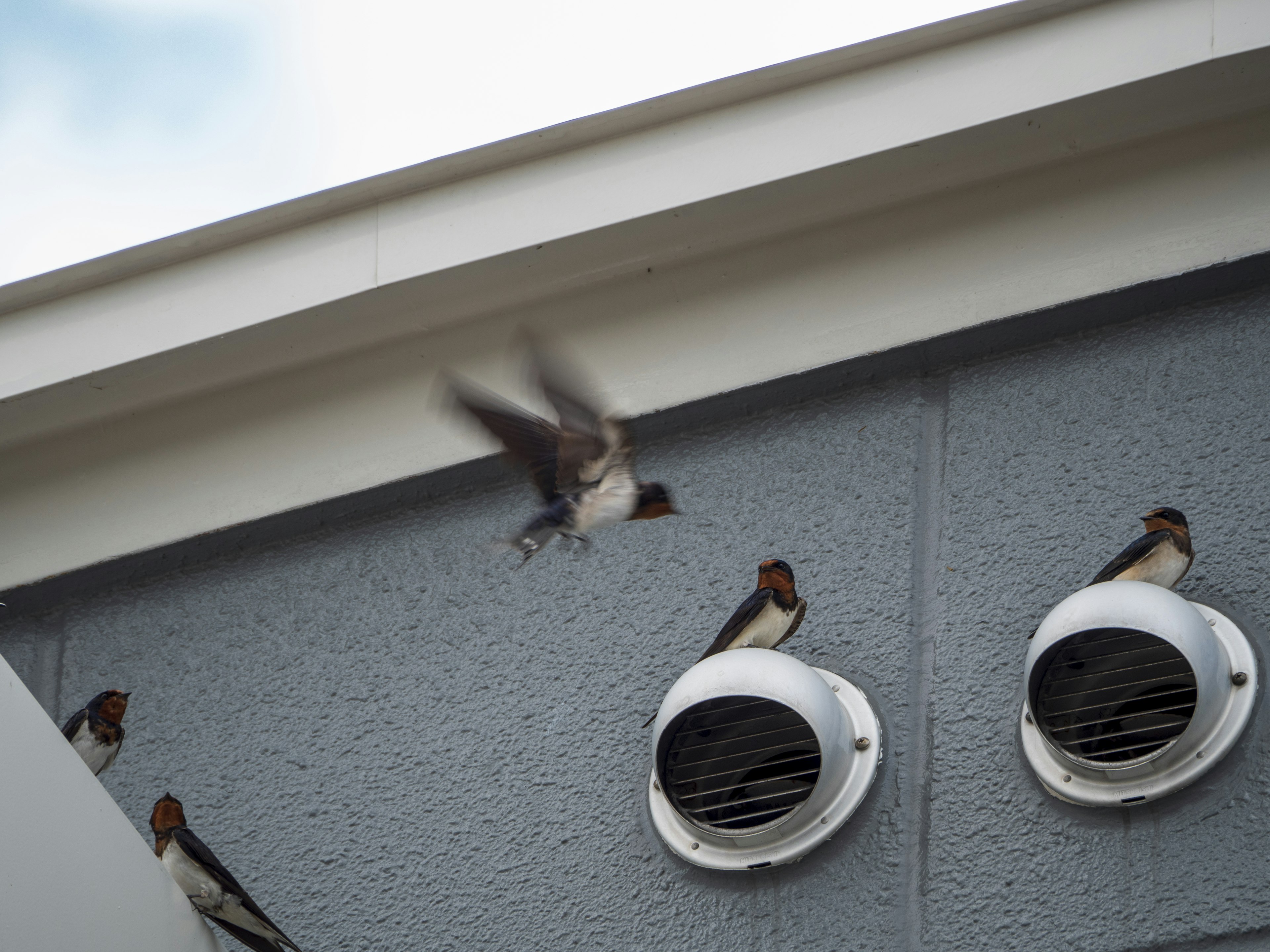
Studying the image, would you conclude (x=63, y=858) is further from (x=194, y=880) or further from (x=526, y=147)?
(x=526, y=147)

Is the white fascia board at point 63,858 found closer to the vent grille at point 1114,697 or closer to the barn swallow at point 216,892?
the barn swallow at point 216,892

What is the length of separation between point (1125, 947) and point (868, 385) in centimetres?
134

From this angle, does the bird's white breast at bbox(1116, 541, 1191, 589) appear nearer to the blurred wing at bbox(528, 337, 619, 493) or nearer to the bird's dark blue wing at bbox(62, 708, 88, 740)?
the blurred wing at bbox(528, 337, 619, 493)

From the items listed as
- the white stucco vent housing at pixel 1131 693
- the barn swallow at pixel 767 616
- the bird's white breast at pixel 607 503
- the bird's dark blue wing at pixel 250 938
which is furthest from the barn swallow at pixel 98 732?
the white stucco vent housing at pixel 1131 693

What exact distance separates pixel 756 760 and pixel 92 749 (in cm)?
143

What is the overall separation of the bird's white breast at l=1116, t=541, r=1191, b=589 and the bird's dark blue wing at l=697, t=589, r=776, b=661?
0.63 m

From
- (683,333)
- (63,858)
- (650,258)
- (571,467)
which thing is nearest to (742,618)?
(571,467)

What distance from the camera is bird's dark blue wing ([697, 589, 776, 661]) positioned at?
7.84ft

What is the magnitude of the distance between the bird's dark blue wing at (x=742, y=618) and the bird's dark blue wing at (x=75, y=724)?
1.35m

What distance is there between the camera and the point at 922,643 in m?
2.44

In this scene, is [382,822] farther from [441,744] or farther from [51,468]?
[51,468]

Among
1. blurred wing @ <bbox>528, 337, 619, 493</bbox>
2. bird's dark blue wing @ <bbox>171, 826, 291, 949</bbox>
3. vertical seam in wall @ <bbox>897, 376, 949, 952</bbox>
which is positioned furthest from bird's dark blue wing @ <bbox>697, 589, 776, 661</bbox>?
bird's dark blue wing @ <bbox>171, 826, 291, 949</bbox>

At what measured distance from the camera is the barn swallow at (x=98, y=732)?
2711 mm

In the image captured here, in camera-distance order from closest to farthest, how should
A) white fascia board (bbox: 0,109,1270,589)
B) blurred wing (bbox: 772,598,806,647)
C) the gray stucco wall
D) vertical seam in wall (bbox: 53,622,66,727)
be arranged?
the gray stucco wall < blurred wing (bbox: 772,598,806,647) < white fascia board (bbox: 0,109,1270,589) < vertical seam in wall (bbox: 53,622,66,727)
